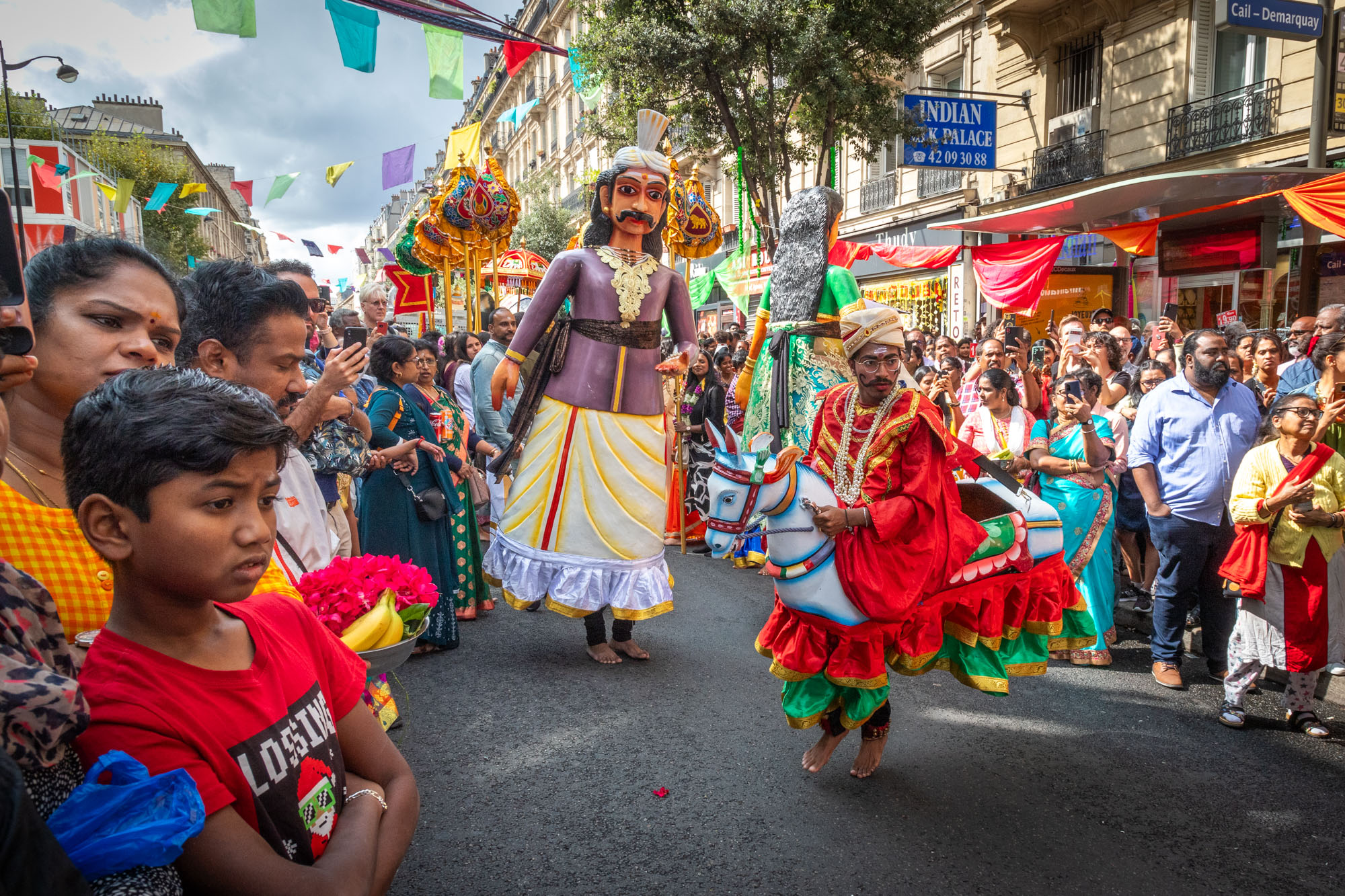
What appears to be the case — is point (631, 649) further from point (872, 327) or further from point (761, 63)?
point (761, 63)

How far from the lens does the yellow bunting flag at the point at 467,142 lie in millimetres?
8492

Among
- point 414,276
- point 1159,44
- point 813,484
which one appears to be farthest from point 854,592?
point 1159,44

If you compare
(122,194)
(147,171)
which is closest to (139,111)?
(147,171)

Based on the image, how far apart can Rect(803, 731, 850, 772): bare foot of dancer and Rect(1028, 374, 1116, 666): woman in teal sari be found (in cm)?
191

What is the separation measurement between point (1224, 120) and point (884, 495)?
1212 centimetres

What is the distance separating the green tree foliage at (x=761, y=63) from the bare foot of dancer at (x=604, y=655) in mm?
→ 8517

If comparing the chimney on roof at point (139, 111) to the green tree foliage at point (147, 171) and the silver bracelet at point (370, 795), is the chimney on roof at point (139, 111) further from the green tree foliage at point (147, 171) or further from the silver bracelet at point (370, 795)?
the silver bracelet at point (370, 795)

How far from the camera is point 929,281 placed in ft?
53.0

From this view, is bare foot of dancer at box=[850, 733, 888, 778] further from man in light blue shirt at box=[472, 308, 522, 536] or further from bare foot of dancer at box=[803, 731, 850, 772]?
man in light blue shirt at box=[472, 308, 522, 536]

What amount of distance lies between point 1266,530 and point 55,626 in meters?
4.51

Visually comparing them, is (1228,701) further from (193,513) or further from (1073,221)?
(1073,221)

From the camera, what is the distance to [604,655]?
4676 millimetres

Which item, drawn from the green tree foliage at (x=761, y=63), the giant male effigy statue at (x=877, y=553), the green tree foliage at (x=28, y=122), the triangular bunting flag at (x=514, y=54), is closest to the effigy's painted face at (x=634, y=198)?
the giant male effigy statue at (x=877, y=553)

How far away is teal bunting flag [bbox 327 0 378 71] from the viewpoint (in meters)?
6.66
